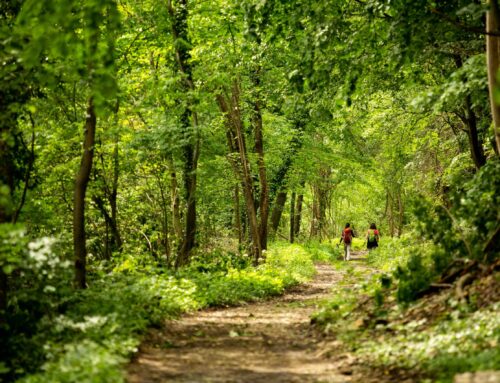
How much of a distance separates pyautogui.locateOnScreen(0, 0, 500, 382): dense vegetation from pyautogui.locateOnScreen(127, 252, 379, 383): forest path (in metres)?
0.43

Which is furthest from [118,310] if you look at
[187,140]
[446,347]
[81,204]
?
[187,140]

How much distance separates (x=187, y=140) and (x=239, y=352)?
785 centimetres

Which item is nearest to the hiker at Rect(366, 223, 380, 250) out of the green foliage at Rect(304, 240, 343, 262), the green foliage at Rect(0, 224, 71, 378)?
the green foliage at Rect(304, 240, 343, 262)

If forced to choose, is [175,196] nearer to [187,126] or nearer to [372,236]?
[187,126]

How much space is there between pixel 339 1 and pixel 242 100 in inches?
306

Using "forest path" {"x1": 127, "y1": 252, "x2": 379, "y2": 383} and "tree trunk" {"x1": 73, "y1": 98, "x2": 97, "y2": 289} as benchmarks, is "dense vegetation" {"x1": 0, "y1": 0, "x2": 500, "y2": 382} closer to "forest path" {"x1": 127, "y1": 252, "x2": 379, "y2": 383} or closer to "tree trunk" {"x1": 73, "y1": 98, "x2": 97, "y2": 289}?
"tree trunk" {"x1": 73, "y1": 98, "x2": 97, "y2": 289}

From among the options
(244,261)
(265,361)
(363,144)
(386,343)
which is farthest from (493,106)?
(363,144)

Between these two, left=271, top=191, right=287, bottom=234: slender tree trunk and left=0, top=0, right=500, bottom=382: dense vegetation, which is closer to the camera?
left=0, top=0, right=500, bottom=382: dense vegetation

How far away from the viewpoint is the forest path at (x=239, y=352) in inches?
280

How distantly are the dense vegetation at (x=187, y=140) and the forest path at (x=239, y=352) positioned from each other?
43 cm

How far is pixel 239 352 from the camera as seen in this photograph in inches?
339

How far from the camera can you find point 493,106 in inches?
408

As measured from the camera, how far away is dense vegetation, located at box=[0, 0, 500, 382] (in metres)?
8.26

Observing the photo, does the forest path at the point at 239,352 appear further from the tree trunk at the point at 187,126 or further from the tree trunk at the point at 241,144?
the tree trunk at the point at 241,144
